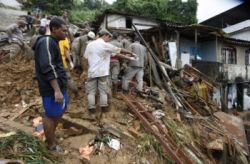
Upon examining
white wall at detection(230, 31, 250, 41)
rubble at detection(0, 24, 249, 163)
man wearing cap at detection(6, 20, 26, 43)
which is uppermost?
white wall at detection(230, 31, 250, 41)

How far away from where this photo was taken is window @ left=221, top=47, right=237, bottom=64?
21850 mm

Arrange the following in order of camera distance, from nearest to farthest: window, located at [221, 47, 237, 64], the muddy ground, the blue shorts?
the blue shorts → the muddy ground → window, located at [221, 47, 237, 64]

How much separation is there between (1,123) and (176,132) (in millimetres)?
3826

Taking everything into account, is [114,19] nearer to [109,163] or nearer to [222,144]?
[222,144]

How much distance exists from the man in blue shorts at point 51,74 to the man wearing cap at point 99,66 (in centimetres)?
200

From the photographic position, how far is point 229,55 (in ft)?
73.2

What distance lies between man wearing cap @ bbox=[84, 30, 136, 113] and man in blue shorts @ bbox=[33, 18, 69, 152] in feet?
6.56

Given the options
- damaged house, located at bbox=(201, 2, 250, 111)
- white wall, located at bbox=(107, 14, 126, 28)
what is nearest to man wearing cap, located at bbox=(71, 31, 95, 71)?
damaged house, located at bbox=(201, 2, 250, 111)

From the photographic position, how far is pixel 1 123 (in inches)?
224

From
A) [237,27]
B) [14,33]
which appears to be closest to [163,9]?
[237,27]

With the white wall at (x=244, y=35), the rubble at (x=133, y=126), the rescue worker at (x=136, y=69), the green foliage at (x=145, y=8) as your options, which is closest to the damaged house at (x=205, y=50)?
the white wall at (x=244, y=35)

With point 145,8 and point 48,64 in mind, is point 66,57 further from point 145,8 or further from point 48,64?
point 145,8

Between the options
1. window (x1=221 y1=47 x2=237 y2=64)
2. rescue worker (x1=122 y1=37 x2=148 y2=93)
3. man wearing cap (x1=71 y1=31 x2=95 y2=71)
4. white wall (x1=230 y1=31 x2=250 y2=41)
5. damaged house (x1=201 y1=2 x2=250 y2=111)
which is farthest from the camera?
→ white wall (x1=230 y1=31 x2=250 y2=41)

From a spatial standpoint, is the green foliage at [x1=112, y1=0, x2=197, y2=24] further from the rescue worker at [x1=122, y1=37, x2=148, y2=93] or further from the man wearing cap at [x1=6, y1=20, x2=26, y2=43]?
the rescue worker at [x1=122, y1=37, x2=148, y2=93]
